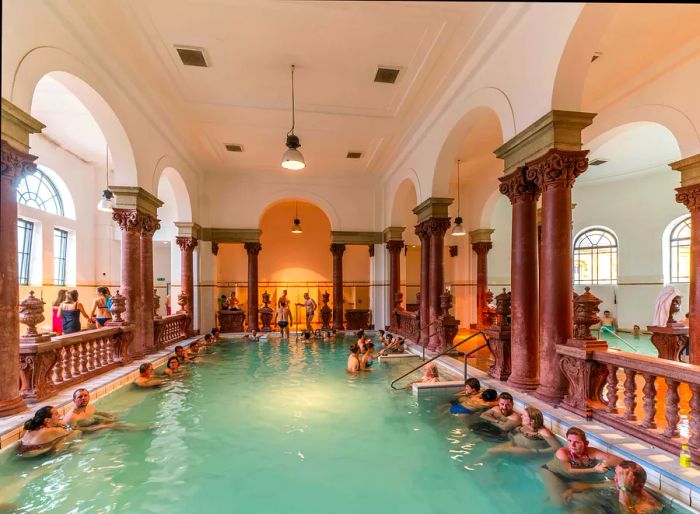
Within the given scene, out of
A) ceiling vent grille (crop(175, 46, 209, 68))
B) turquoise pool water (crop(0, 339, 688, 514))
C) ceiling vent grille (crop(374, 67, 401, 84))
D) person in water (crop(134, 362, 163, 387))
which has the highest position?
ceiling vent grille (crop(175, 46, 209, 68))

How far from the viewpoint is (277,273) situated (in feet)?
61.4

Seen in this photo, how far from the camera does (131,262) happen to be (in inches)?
339

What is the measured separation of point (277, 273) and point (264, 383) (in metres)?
11.2

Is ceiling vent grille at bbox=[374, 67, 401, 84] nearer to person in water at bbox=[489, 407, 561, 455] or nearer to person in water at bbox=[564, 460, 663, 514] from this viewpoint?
person in water at bbox=[489, 407, 561, 455]

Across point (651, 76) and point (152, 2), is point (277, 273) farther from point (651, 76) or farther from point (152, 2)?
point (651, 76)

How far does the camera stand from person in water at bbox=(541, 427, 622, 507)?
381cm

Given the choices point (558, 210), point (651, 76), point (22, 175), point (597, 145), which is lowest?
point (558, 210)

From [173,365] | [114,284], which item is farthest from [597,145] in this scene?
[114,284]

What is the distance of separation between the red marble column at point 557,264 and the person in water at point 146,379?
252 inches

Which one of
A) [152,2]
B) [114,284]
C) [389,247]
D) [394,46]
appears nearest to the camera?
[152,2]

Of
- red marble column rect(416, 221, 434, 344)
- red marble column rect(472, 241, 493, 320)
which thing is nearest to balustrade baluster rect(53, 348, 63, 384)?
red marble column rect(416, 221, 434, 344)

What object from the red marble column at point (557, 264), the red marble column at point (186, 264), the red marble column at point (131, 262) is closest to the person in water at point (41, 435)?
the red marble column at point (131, 262)

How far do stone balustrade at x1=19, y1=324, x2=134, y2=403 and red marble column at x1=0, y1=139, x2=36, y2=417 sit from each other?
37cm

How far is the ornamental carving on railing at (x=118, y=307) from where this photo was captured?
8.09 m
